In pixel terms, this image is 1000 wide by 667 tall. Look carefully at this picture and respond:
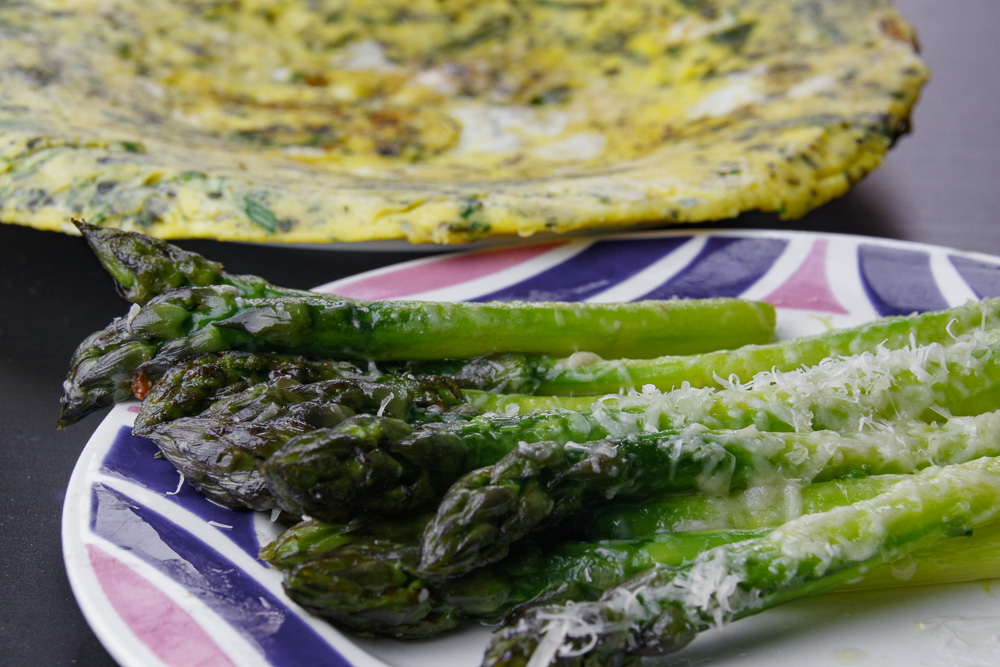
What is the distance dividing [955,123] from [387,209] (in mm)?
3405

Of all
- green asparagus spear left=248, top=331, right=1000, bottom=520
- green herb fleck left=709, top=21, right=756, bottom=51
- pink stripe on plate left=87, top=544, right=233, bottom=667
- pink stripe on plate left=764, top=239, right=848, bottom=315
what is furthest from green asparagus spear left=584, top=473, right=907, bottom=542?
green herb fleck left=709, top=21, right=756, bottom=51

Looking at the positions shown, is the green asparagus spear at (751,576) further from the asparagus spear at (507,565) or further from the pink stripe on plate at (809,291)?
the pink stripe on plate at (809,291)

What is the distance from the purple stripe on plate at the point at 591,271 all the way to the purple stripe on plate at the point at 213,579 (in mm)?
1123

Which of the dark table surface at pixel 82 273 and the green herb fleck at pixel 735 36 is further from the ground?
the green herb fleck at pixel 735 36

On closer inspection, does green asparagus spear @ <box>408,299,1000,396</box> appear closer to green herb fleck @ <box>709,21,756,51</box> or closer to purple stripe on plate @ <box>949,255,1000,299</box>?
purple stripe on plate @ <box>949,255,1000,299</box>

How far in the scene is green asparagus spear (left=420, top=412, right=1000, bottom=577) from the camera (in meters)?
1.30

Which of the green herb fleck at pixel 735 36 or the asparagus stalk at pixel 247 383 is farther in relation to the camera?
the green herb fleck at pixel 735 36

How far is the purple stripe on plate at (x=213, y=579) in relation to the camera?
1240 mm

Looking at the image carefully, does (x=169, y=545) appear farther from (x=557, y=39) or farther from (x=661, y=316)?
(x=557, y=39)

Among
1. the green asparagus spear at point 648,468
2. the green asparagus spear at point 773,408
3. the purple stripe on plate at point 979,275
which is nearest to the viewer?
the green asparagus spear at point 648,468

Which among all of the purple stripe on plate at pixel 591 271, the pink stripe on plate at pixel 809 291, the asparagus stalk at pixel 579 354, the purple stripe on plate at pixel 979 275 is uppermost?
the asparagus stalk at pixel 579 354

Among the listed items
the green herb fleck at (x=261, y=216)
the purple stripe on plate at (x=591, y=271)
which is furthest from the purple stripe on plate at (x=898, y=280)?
the green herb fleck at (x=261, y=216)

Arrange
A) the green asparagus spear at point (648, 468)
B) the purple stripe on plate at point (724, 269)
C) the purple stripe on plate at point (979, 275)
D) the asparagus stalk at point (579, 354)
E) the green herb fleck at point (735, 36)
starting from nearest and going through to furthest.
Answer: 1. the green asparagus spear at point (648, 468)
2. the asparagus stalk at point (579, 354)
3. the purple stripe on plate at point (979, 275)
4. the purple stripe on plate at point (724, 269)
5. the green herb fleck at point (735, 36)

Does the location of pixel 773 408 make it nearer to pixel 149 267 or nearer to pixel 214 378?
pixel 214 378
